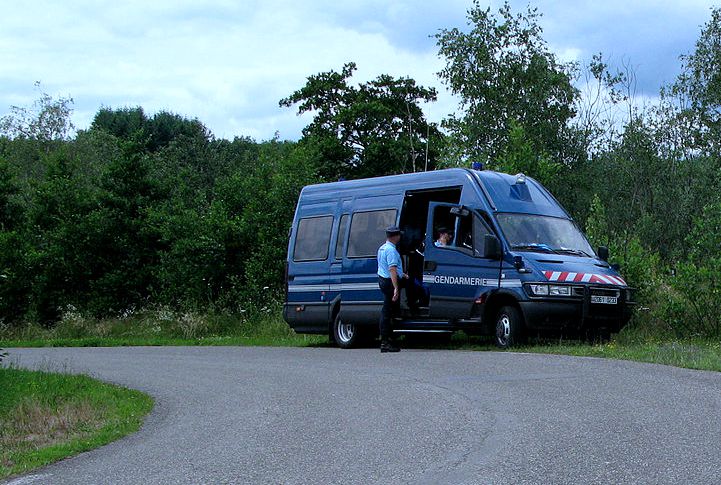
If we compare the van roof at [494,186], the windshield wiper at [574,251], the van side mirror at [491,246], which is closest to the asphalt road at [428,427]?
the van side mirror at [491,246]

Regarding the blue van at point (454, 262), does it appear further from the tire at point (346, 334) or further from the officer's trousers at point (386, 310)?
the officer's trousers at point (386, 310)

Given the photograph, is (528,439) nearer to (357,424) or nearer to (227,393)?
(357,424)

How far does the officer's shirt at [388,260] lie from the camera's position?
48.9 feet

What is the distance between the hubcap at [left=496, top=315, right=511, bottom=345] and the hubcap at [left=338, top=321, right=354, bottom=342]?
10.3 ft

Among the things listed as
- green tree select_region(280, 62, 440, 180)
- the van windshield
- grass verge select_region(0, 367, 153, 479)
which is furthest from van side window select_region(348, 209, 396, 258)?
green tree select_region(280, 62, 440, 180)

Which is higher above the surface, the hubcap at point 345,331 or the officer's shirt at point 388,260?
the officer's shirt at point 388,260

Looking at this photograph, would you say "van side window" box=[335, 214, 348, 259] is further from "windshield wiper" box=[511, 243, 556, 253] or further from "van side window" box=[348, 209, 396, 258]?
"windshield wiper" box=[511, 243, 556, 253]

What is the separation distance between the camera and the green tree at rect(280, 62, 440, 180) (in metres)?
53.3

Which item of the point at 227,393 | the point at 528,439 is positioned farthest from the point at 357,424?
the point at 227,393

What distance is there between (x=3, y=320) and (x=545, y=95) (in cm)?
2187

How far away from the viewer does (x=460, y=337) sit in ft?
59.3

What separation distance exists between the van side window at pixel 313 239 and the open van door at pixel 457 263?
2.35 meters

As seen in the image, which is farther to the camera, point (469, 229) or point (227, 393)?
point (469, 229)

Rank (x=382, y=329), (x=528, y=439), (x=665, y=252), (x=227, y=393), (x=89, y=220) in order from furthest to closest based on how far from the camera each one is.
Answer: (x=665, y=252) → (x=89, y=220) → (x=382, y=329) → (x=227, y=393) → (x=528, y=439)
